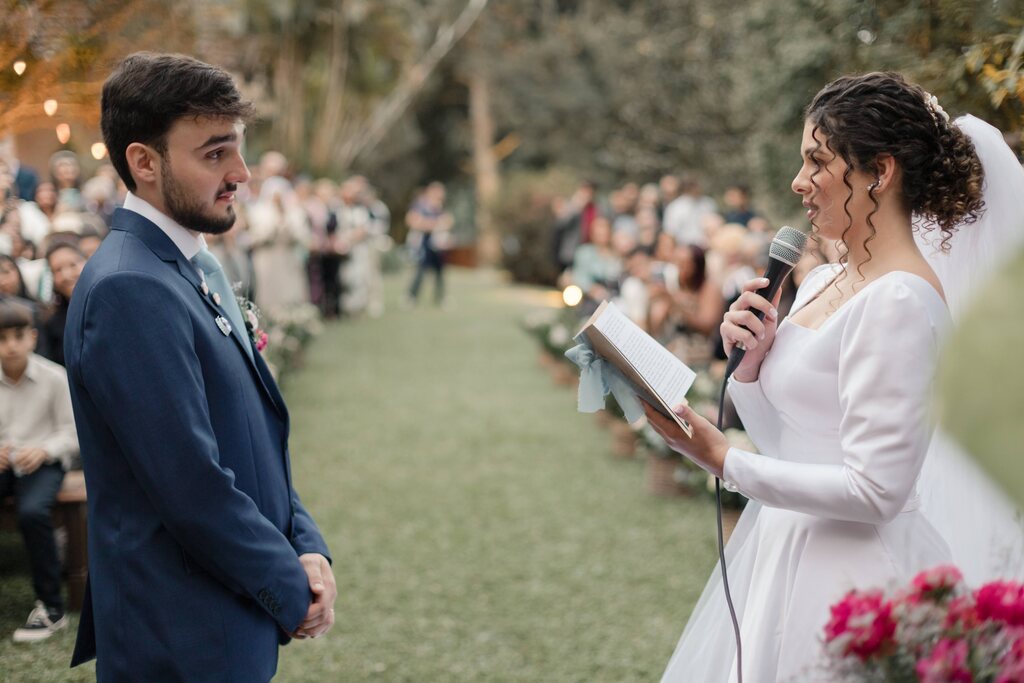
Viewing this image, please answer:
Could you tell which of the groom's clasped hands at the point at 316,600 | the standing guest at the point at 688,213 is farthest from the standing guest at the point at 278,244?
the groom's clasped hands at the point at 316,600

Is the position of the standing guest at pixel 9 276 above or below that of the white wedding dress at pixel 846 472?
below

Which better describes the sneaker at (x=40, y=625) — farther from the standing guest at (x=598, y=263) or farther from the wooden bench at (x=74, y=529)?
the standing guest at (x=598, y=263)

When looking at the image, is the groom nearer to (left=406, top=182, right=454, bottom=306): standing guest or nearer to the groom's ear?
the groom's ear

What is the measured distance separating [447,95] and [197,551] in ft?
117

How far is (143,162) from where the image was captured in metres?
2.18

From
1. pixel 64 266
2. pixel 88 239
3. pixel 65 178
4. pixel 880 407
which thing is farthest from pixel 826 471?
pixel 65 178

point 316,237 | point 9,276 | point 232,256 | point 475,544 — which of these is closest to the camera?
point 9,276

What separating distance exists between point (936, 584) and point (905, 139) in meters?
0.97

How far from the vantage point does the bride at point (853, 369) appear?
2.05 meters

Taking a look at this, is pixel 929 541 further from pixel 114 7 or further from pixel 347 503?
pixel 347 503

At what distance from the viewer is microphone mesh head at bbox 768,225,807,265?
2.42 meters

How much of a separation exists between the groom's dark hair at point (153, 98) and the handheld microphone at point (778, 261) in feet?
4.26

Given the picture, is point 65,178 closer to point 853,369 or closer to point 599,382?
point 599,382

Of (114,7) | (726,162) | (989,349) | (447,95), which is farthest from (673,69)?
(989,349)
